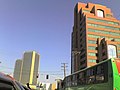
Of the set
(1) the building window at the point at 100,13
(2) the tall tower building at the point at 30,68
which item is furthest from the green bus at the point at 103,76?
(1) the building window at the point at 100,13

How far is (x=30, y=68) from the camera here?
304ft

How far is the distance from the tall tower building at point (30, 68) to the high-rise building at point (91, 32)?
61.1 ft

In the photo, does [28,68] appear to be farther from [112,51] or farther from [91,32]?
[112,51]

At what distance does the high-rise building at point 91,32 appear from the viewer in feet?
287

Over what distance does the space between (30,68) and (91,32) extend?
3170 centimetres

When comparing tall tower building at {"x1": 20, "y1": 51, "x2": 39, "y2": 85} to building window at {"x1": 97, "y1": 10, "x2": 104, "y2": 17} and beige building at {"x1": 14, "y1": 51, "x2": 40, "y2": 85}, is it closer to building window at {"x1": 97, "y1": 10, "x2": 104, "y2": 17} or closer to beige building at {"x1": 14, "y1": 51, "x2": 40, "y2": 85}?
beige building at {"x1": 14, "y1": 51, "x2": 40, "y2": 85}

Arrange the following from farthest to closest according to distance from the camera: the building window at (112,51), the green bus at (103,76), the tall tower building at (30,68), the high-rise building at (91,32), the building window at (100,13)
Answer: the building window at (100,13) < the tall tower building at (30,68) < the high-rise building at (91,32) < the building window at (112,51) < the green bus at (103,76)

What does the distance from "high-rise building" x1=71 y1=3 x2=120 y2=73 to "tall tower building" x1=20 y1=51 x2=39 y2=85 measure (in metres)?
18.6

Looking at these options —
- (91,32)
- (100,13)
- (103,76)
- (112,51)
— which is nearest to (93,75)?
(103,76)

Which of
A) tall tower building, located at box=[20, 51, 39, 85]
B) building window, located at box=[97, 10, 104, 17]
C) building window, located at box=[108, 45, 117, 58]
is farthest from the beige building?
building window, located at box=[97, 10, 104, 17]

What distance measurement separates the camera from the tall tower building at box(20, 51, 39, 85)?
9188 centimetres

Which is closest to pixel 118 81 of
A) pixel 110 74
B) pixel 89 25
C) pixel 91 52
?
pixel 110 74

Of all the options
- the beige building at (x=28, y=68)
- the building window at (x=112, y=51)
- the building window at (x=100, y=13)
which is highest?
the building window at (x=100, y=13)

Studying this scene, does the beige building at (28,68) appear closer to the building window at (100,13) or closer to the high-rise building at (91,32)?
the high-rise building at (91,32)
